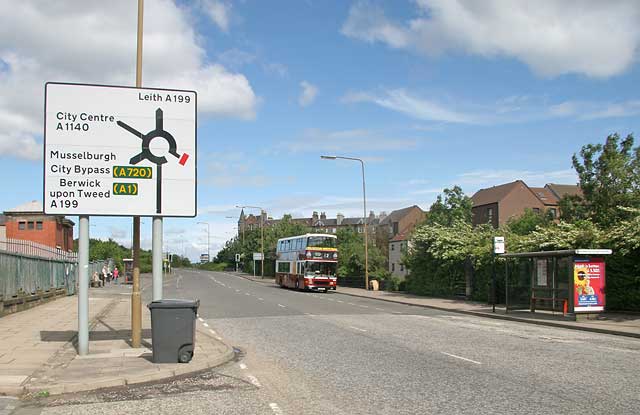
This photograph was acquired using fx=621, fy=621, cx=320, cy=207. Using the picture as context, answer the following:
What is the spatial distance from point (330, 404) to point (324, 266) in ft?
125

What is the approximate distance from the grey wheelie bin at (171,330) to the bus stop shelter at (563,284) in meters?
14.5

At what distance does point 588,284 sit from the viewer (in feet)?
70.4

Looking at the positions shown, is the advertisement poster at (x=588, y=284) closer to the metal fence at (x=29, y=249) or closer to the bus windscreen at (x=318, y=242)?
the metal fence at (x=29, y=249)

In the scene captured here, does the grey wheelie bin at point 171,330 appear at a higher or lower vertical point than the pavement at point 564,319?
higher

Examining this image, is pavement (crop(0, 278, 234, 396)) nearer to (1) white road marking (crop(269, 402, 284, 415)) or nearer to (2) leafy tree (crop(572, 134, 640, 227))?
(1) white road marking (crop(269, 402, 284, 415))

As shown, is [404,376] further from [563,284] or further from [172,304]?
[563,284]

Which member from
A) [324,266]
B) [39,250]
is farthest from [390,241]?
[39,250]

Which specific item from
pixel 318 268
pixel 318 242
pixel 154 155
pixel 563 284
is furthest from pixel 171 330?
pixel 318 268

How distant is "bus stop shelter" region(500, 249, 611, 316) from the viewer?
21344mm

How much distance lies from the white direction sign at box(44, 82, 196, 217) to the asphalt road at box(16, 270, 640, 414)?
384 cm

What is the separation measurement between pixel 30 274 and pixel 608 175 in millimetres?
34229

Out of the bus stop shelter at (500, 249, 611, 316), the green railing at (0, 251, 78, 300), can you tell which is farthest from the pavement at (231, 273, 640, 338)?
the green railing at (0, 251, 78, 300)

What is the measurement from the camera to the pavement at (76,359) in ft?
29.6

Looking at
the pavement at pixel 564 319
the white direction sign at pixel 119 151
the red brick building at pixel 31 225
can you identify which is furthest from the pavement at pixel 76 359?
the red brick building at pixel 31 225
